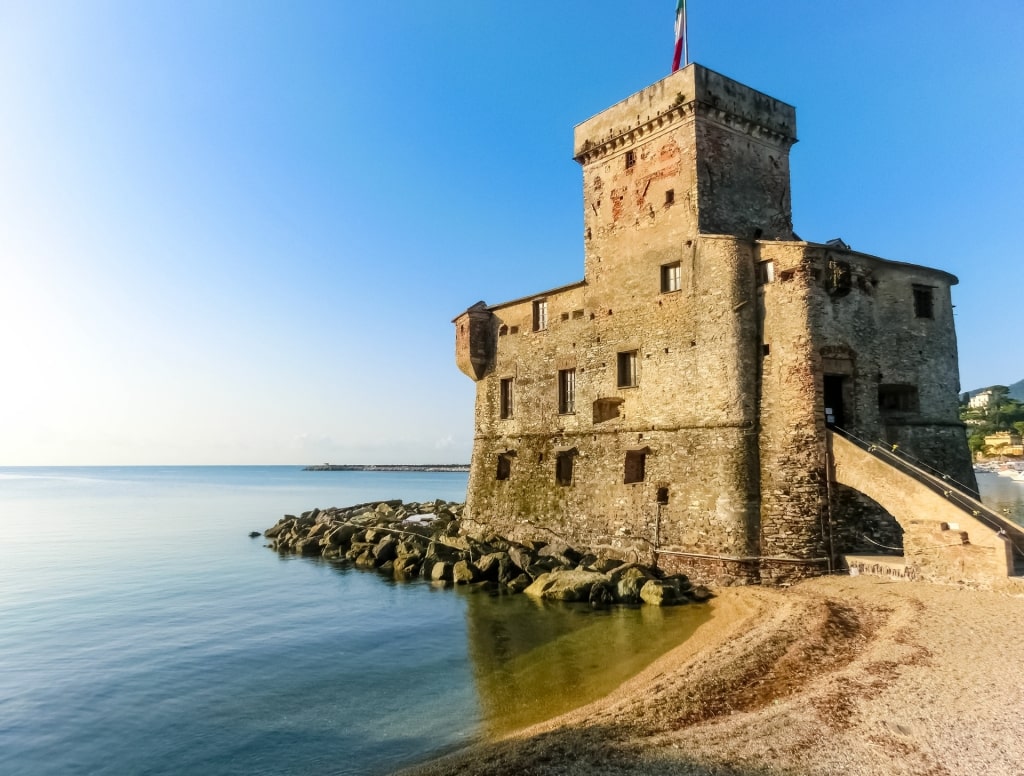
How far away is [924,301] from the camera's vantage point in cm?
2064

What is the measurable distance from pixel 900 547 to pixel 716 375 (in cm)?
693

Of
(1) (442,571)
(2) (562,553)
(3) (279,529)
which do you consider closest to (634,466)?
(2) (562,553)

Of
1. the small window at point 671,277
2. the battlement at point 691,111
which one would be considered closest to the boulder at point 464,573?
the small window at point 671,277

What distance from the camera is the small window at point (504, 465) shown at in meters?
27.9

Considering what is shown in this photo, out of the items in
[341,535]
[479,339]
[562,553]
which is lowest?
[341,535]

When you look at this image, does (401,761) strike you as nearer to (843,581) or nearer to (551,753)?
(551,753)

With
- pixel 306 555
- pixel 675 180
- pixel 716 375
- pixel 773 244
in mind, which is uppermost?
pixel 675 180

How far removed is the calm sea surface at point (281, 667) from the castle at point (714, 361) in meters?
4.00

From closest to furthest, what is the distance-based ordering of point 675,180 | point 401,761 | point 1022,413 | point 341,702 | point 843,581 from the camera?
point 401,761 < point 341,702 < point 843,581 < point 675,180 < point 1022,413

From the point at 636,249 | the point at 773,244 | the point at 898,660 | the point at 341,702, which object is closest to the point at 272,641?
the point at 341,702

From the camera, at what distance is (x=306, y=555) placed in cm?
3403

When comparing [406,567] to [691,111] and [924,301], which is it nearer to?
[691,111]

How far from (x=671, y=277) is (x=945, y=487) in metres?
10.2

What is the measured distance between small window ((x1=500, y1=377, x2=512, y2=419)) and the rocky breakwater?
5.36 meters
